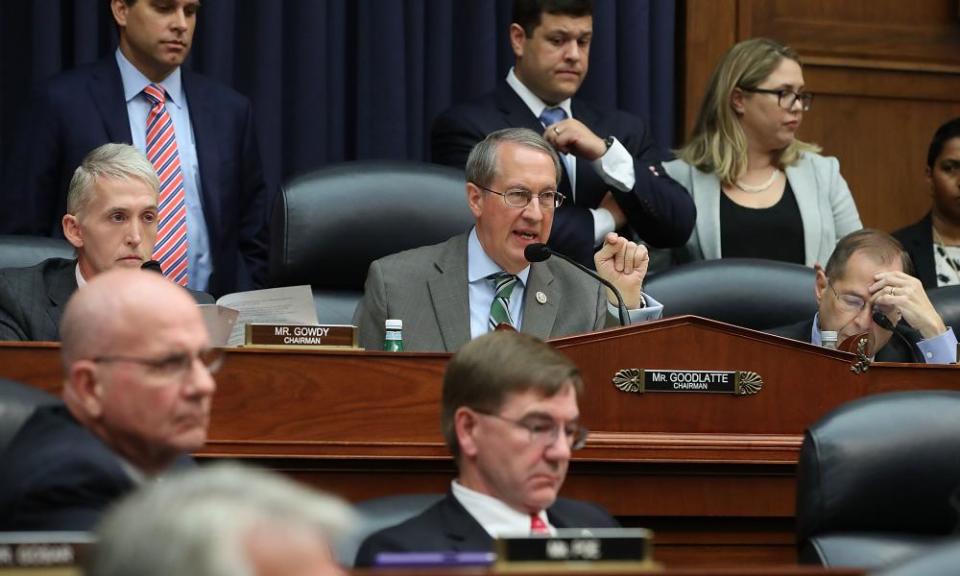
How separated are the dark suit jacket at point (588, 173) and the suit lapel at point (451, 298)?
67 cm

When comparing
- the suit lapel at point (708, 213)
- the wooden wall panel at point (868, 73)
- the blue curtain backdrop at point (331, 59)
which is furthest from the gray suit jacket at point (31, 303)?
the wooden wall panel at point (868, 73)

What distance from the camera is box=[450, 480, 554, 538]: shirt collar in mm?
2611

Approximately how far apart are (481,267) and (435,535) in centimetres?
150

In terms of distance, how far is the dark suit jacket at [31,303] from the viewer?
3.70 metres

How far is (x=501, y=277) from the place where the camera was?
3.99 metres

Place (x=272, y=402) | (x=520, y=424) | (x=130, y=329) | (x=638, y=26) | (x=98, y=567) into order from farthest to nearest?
(x=638, y=26) < (x=272, y=402) < (x=520, y=424) < (x=130, y=329) < (x=98, y=567)

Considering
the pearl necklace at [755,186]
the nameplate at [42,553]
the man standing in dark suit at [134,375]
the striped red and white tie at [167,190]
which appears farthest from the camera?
the pearl necklace at [755,186]

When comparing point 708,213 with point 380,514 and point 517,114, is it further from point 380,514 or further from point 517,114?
point 380,514

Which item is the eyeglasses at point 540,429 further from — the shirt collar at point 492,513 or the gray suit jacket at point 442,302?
the gray suit jacket at point 442,302

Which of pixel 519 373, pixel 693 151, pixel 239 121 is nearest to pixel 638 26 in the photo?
pixel 693 151

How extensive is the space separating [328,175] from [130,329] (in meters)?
1.95

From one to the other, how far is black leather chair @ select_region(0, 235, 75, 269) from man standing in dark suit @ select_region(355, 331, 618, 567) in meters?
1.77

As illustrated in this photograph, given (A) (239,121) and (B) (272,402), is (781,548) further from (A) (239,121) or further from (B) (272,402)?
(A) (239,121)

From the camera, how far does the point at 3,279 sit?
3.74 metres
